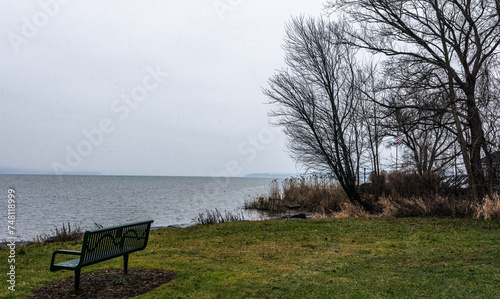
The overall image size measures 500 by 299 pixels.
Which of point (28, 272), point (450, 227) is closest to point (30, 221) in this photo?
point (28, 272)

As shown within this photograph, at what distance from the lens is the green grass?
5.42 meters

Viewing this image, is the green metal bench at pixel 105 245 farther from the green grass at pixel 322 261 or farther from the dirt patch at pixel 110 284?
the green grass at pixel 322 261

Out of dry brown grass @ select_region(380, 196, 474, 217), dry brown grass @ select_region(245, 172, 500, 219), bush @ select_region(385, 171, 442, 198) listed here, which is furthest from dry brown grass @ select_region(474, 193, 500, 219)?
bush @ select_region(385, 171, 442, 198)

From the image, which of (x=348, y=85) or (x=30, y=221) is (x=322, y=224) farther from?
(x=30, y=221)

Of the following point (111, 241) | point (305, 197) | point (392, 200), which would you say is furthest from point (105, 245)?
point (305, 197)

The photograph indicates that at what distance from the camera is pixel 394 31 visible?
1594 cm

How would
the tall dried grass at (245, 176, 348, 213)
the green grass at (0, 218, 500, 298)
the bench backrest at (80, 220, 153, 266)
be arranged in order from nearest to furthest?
the green grass at (0, 218, 500, 298) < the bench backrest at (80, 220, 153, 266) < the tall dried grass at (245, 176, 348, 213)

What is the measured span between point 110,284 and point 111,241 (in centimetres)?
66

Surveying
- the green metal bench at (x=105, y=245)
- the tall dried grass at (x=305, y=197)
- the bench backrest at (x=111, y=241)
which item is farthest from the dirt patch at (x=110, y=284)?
the tall dried grass at (x=305, y=197)

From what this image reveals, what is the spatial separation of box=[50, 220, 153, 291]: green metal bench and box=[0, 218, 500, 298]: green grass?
0.72 m

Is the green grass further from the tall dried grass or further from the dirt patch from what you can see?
the tall dried grass

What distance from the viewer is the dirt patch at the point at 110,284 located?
5516mm

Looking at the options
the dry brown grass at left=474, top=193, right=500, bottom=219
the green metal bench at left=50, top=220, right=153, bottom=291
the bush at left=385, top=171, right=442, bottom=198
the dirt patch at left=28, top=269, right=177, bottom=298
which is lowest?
the dirt patch at left=28, top=269, right=177, bottom=298

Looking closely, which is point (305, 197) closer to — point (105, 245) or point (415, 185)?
point (415, 185)
